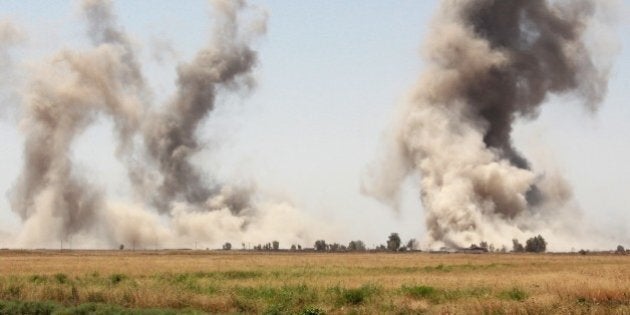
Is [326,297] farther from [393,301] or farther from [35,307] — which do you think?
[35,307]

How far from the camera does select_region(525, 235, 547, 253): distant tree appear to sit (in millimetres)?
144750

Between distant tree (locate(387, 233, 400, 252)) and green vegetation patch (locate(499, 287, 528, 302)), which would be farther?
distant tree (locate(387, 233, 400, 252))

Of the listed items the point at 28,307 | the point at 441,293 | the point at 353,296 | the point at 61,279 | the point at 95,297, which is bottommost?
the point at 441,293

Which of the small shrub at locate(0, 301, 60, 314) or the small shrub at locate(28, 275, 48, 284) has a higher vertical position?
the small shrub at locate(28, 275, 48, 284)

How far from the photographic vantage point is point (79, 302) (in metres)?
36.2

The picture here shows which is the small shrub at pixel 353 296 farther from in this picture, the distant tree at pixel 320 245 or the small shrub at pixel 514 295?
the distant tree at pixel 320 245

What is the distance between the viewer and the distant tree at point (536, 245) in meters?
145

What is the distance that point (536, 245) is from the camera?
148 meters

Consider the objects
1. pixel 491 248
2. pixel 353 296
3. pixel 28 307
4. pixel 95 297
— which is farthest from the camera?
pixel 491 248

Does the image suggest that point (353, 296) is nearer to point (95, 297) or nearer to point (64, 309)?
point (95, 297)

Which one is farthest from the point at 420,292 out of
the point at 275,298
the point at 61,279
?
the point at 61,279

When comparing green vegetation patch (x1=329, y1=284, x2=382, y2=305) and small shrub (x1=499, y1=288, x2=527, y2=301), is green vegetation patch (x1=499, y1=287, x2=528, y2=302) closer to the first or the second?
small shrub (x1=499, y1=288, x2=527, y2=301)

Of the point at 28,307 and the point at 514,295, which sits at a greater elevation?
the point at 28,307

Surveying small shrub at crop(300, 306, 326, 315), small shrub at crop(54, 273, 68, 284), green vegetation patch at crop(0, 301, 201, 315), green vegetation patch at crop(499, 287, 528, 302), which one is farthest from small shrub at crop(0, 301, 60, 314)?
green vegetation patch at crop(499, 287, 528, 302)
